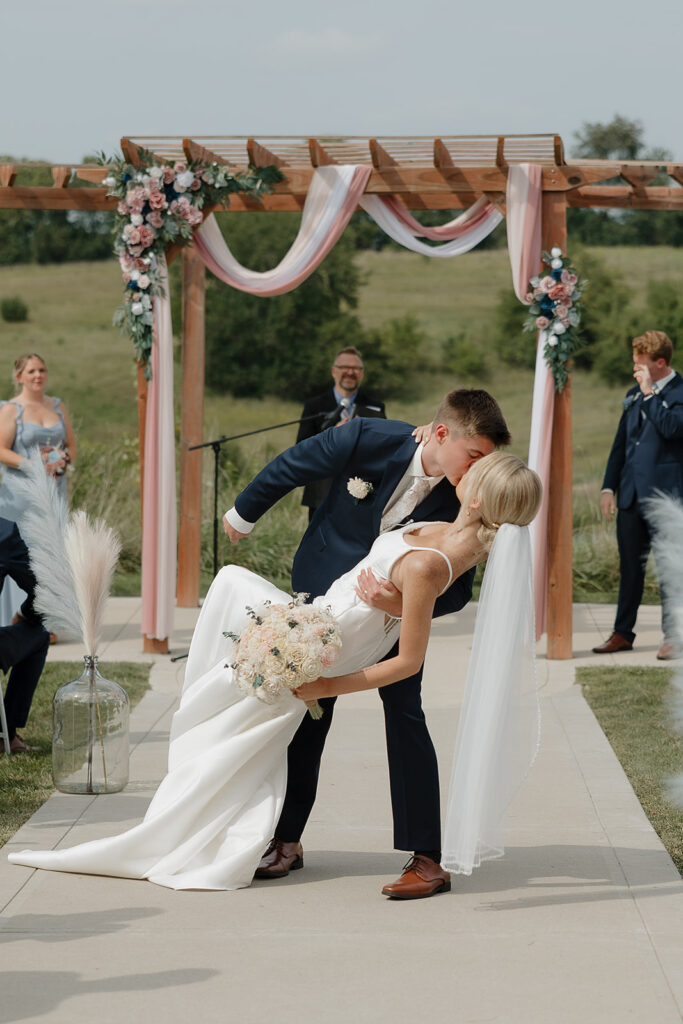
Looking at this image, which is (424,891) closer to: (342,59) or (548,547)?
(548,547)

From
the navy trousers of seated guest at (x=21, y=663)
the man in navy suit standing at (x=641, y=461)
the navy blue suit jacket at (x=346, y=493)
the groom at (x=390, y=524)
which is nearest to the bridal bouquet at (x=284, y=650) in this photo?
the groom at (x=390, y=524)

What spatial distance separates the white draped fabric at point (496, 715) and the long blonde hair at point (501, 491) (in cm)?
5

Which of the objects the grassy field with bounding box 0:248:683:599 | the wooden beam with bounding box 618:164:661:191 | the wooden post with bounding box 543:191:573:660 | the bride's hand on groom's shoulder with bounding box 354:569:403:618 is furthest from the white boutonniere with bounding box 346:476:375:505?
the grassy field with bounding box 0:248:683:599

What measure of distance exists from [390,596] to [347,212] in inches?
212

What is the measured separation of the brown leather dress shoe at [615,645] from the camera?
9.16 metres

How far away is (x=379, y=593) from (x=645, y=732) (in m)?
3.08

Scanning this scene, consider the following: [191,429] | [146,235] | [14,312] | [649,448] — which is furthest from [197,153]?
[14,312]

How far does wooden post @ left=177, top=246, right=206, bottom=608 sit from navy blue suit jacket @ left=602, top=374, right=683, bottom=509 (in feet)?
11.6

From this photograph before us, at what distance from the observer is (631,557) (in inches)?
357

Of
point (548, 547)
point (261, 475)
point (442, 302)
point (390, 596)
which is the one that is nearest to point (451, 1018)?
point (390, 596)

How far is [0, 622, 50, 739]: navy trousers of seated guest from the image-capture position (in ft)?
20.1

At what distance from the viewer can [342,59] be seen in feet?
141

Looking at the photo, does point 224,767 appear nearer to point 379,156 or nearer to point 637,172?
point 379,156

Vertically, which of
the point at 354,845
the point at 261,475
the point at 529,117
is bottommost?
the point at 354,845
